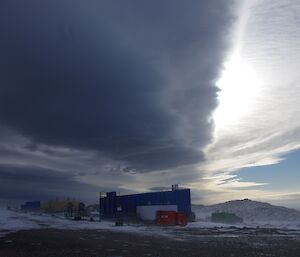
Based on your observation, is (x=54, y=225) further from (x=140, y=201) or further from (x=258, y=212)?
(x=258, y=212)

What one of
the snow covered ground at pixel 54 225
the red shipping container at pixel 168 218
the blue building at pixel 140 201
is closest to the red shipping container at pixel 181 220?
the red shipping container at pixel 168 218

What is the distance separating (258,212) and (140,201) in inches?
1858

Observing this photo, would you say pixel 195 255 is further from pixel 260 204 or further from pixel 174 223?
pixel 260 204

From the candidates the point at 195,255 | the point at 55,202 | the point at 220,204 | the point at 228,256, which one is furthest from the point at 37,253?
the point at 220,204

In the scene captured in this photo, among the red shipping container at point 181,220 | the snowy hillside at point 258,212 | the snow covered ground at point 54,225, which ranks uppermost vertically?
the snowy hillside at point 258,212

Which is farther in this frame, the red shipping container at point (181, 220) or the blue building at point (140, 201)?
the blue building at point (140, 201)

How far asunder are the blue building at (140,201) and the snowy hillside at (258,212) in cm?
1747

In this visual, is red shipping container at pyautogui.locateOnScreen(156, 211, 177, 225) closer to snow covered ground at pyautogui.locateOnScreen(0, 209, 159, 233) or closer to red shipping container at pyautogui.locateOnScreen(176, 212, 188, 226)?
red shipping container at pyautogui.locateOnScreen(176, 212, 188, 226)

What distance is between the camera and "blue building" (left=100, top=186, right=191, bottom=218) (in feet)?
295

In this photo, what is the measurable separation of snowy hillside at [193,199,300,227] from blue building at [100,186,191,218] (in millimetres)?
17469

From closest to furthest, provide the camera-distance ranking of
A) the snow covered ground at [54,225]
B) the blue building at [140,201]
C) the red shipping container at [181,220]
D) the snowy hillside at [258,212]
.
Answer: the snow covered ground at [54,225]
the red shipping container at [181,220]
the blue building at [140,201]
the snowy hillside at [258,212]

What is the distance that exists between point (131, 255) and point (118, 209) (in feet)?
228

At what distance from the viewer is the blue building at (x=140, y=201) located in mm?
89938

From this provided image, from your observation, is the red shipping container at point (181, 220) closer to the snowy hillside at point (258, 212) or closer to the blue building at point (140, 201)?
the blue building at point (140, 201)
